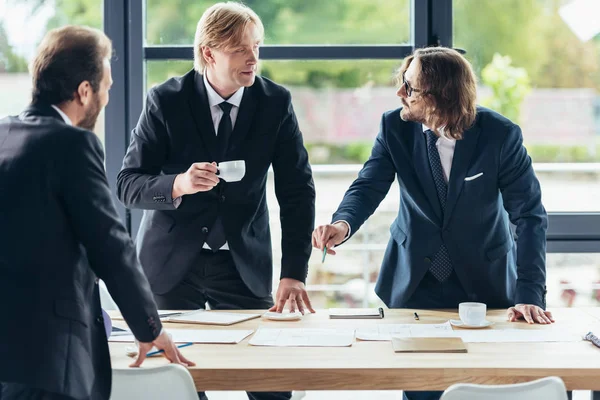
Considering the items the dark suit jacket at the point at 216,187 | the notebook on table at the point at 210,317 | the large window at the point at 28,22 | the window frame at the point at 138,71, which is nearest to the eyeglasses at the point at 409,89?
the dark suit jacket at the point at 216,187

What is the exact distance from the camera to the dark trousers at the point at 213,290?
2.48 m

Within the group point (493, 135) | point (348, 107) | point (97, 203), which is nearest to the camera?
point (97, 203)

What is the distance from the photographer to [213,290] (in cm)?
251

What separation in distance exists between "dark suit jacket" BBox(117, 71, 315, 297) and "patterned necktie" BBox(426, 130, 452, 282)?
0.41 meters

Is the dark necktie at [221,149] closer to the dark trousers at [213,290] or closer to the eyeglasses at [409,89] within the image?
the dark trousers at [213,290]

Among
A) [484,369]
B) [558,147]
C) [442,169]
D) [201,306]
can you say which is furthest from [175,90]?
[558,147]

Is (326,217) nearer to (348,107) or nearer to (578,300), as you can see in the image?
(348,107)

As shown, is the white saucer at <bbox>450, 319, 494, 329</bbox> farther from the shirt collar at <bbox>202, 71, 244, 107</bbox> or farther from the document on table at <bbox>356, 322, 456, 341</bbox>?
the shirt collar at <bbox>202, 71, 244, 107</bbox>

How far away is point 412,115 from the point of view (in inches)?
102

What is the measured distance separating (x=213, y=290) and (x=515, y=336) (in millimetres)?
946

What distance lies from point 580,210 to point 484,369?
2.11 m

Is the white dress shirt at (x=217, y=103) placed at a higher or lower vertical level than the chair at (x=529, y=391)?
higher

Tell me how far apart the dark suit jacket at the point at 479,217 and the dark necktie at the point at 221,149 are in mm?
379

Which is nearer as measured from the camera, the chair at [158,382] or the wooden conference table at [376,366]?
the chair at [158,382]
